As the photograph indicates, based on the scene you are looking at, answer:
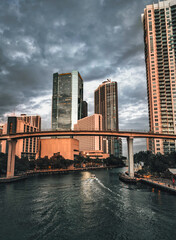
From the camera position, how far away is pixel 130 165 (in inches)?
2825

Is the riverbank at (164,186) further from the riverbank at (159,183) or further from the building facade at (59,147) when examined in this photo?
the building facade at (59,147)

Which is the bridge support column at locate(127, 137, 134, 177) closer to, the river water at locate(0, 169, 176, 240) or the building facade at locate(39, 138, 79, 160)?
the river water at locate(0, 169, 176, 240)

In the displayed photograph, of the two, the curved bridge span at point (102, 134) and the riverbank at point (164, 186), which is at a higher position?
the curved bridge span at point (102, 134)

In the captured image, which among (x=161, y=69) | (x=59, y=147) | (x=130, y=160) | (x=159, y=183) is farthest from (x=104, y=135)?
(x=59, y=147)

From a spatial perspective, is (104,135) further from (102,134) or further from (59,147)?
(59,147)

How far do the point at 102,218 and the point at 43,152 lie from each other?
167 meters

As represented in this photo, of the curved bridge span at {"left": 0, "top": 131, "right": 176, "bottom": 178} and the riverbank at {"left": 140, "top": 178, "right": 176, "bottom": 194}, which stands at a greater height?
the curved bridge span at {"left": 0, "top": 131, "right": 176, "bottom": 178}

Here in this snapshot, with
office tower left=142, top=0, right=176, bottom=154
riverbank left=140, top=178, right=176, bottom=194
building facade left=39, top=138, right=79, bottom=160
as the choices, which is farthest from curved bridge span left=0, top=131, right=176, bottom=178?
building facade left=39, top=138, right=79, bottom=160

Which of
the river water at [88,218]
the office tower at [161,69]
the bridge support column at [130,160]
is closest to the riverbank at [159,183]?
the river water at [88,218]

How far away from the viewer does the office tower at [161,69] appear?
14400 cm

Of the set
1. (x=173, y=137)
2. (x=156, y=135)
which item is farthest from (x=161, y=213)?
(x=173, y=137)

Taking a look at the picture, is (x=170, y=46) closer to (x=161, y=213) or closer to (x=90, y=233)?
(x=161, y=213)

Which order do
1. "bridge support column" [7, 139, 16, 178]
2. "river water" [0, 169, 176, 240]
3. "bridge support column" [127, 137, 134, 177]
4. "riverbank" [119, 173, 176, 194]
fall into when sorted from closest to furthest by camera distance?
"river water" [0, 169, 176, 240]
"riverbank" [119, 173, 176, 194]
"bridge support column" [127, 137, 134, 177]
"bridge support column" [7, 139, 16, 178]

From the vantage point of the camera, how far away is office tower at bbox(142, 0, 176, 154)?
144 metres
